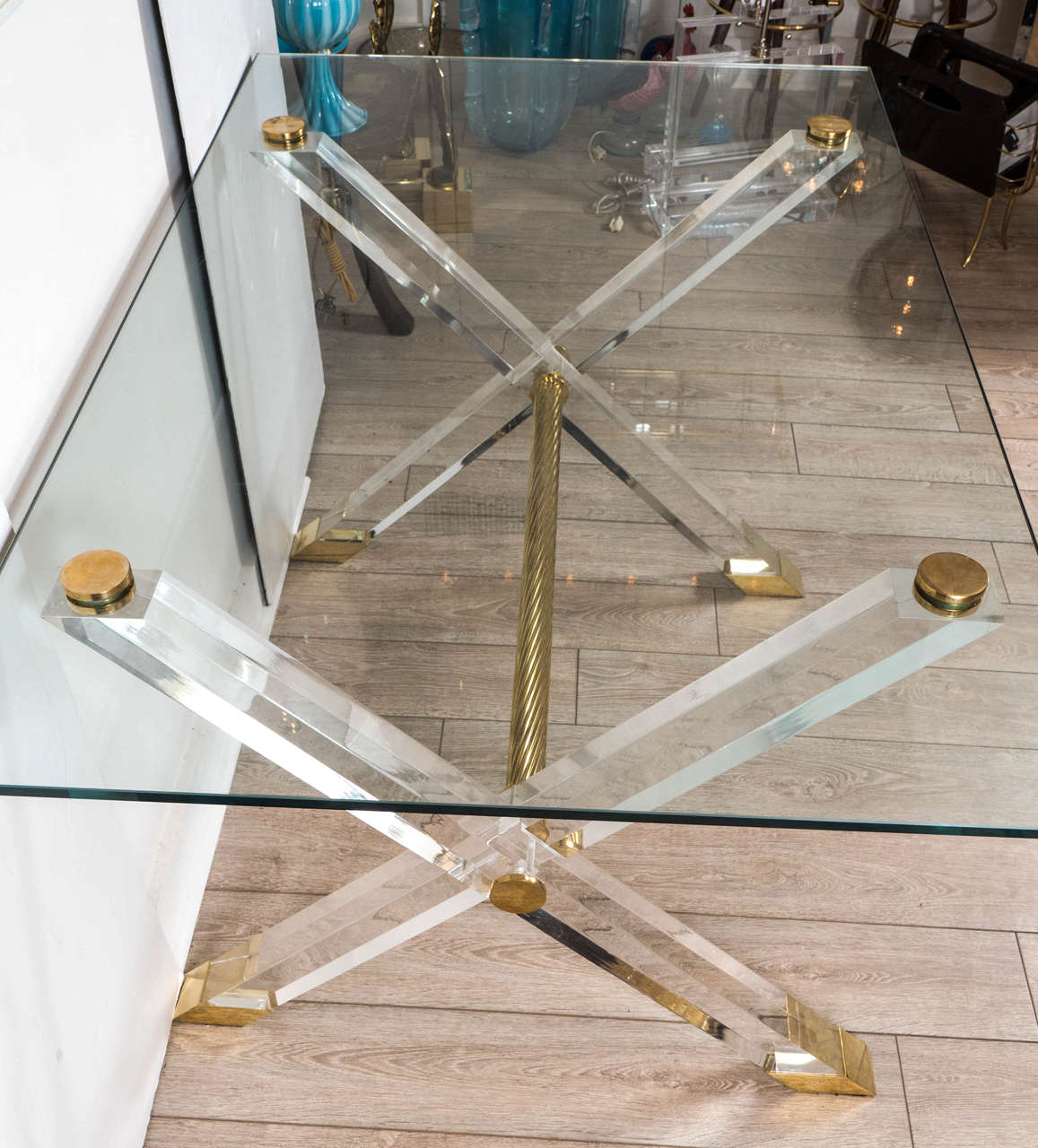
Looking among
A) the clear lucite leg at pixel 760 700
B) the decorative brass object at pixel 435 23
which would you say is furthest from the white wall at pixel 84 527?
the decorative brass object at pixel 435 23

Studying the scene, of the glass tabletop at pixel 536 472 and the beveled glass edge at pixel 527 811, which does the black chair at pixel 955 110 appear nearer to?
the glass tabletop at pixel 536 472

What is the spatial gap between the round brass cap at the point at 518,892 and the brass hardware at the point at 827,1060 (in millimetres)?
423

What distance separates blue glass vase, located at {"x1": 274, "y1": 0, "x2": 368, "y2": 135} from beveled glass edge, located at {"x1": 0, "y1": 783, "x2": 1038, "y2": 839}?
94 centimetres

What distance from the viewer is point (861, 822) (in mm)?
742

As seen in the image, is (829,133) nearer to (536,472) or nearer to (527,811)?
(536,472)

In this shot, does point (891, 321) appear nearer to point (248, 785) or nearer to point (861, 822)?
point (861, 822)

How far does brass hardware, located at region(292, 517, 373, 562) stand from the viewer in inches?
40.6

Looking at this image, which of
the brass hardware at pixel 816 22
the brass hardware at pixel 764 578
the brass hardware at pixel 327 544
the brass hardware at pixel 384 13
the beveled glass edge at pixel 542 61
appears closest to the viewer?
the brass hardware at pixel 764 578

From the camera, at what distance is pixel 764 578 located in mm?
985

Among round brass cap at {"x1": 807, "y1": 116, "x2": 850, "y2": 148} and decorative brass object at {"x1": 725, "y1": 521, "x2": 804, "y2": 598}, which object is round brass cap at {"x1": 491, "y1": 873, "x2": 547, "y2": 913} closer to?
decorative brass object at {"x1": 725, "y1": 521, "x2": 804, "y2": 598}

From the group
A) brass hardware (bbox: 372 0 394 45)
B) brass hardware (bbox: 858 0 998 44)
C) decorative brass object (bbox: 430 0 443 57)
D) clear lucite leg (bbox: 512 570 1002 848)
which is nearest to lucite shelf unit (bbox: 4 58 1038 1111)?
clear lucite leg (bbox: 512 570 1002 848)

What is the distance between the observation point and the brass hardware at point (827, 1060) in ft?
4.25

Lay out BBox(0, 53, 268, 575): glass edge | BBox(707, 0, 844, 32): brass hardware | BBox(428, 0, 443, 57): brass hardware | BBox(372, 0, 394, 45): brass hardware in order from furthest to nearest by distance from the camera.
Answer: BBox(707, 0, 844, 32): brass hardware, BBox(428, 0, 443, 57): brass hardware, BBox(372, 0, 394, 45): brass hardware, BBox(0, 53, 268, 575): glass edge

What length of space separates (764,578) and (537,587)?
0.66 ft
